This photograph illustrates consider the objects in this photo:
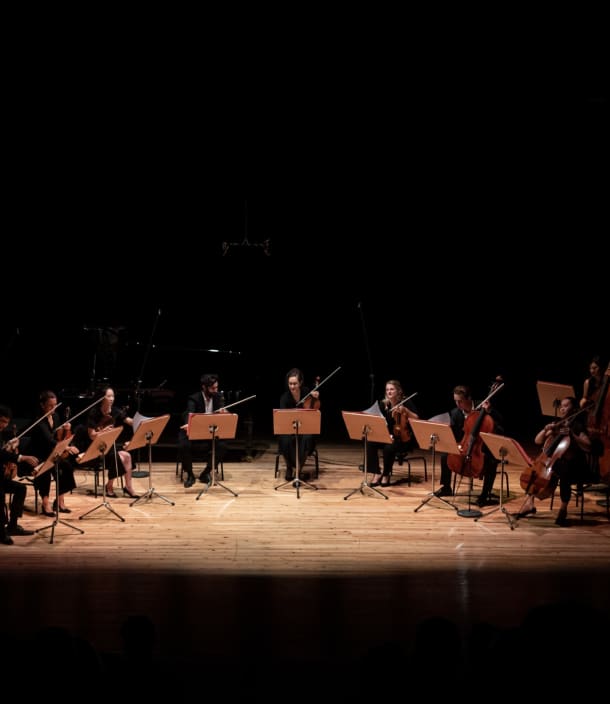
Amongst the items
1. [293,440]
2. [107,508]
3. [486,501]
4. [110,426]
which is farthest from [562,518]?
[110,426]

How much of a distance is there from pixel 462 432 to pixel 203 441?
281 cm

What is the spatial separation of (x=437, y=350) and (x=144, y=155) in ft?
21.7

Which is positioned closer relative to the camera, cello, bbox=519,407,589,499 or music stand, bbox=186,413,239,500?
cello, bbox=519,407,589,499

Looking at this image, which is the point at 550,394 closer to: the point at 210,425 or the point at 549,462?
the point at 549,462

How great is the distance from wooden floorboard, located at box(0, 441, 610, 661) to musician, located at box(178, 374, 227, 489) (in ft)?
1.33

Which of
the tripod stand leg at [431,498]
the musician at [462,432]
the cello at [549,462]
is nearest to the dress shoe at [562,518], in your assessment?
the cello at [549,462]

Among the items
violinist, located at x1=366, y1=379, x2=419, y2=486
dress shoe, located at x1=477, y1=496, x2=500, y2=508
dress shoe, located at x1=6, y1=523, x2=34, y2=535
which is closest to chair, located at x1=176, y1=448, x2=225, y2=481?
violinist, located at x1=366, y1=379, x2=419, y2=486

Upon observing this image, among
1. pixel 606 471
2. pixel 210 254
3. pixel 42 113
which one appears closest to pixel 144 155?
pixel 42 113

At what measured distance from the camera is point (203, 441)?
7.95 metres

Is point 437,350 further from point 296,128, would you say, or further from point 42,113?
point 42,113

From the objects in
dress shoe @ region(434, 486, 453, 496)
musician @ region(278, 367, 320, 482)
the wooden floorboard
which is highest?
musician @ region(278, 367, 320, 482)

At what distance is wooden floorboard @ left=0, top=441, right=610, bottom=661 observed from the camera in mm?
4285

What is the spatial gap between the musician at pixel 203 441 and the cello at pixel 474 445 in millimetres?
2596

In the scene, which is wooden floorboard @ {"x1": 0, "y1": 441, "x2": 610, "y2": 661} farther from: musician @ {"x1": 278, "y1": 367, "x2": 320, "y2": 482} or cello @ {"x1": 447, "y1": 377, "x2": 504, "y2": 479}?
musician @ {"x1": 278, "y1": 367, "x2": 320, "y2": 482}
